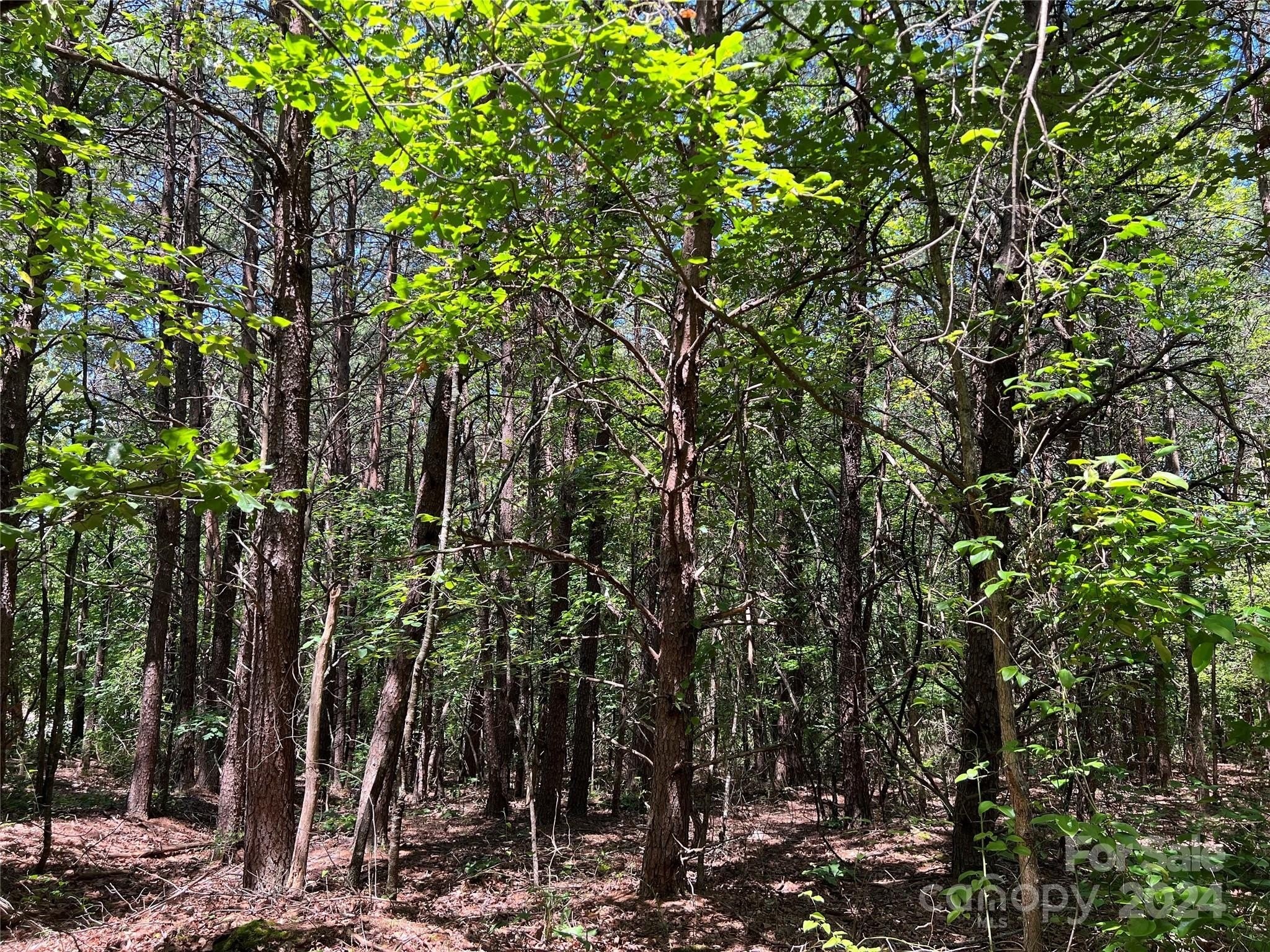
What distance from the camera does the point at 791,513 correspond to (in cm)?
1081

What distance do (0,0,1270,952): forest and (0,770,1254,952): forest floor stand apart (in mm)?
73

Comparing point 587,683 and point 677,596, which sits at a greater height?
point 677,596

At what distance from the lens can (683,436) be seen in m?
5.49

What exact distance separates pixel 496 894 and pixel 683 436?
5.59 metres

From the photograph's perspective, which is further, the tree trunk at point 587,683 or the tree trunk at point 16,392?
the tree trunk at point 587,683

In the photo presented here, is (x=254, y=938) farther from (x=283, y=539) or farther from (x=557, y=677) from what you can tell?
(x=557, y=677)

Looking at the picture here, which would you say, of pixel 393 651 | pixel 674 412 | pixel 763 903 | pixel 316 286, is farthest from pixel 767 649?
pixel 316 286

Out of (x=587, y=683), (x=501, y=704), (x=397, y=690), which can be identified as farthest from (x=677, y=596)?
(x=501, y=704)

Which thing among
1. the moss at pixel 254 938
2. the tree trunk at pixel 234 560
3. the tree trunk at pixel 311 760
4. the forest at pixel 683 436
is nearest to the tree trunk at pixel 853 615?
the forest at pixel 683 436

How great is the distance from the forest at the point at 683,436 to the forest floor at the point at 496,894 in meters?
0.07

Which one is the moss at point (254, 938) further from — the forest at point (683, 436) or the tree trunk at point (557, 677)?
the tree trunk at point (557, 677)

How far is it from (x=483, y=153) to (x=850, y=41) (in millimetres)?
1901

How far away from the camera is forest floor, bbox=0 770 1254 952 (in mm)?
4992

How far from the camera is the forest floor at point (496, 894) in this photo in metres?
4.99
